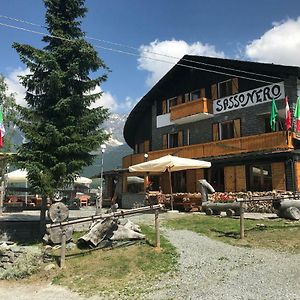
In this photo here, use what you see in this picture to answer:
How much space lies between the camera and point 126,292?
8016 millimetres

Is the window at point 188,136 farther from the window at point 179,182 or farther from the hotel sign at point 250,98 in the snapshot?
the hotel sign at point 250,98

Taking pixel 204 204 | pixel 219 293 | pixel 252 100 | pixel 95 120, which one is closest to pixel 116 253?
pixel 219 293

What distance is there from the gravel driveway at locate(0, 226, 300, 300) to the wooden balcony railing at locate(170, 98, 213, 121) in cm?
1809

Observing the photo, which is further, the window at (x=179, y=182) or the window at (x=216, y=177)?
the window at (x=179, y=182)

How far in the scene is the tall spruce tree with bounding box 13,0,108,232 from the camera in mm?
13633

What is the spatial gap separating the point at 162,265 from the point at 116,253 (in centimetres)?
170

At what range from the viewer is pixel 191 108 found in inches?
1133

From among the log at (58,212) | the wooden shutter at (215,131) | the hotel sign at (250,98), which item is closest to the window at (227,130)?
the wooden shutter at (215,131)

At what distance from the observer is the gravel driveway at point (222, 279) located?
24.3 feet

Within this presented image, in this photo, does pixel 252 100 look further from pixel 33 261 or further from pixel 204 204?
pixel 33 261

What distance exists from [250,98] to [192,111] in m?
4.71

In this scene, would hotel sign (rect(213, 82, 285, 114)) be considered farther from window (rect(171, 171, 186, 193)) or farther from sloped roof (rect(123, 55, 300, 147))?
window (rect(171, 171, 186, 193))

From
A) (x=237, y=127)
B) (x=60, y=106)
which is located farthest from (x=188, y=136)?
(x=60, y=106)

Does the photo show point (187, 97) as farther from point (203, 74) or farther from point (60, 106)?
point (60, 106)
